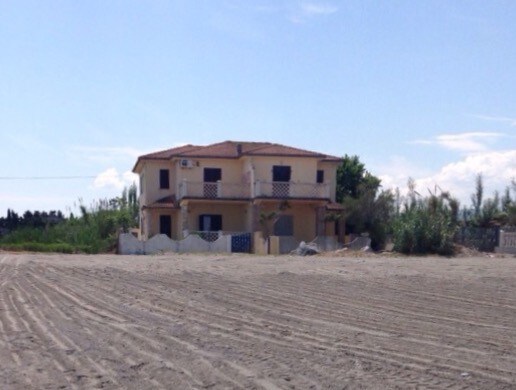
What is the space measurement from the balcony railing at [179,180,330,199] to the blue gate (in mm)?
3260

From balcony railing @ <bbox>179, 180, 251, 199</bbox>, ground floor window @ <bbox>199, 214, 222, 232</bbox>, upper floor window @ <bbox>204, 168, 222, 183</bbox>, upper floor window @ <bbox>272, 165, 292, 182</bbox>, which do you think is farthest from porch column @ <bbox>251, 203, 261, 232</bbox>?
upper floor window @ <bbox>204, 168, 222, 183</bbox>

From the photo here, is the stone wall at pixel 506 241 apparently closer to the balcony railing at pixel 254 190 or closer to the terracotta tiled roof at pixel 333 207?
the balcony railing at pixel 254 190

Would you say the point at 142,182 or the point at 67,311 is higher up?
the point at 142,182

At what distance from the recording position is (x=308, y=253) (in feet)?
141

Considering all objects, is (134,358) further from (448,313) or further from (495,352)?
(448,313)

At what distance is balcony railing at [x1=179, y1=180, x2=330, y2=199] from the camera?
5222 cm

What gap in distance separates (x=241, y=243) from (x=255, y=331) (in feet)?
113

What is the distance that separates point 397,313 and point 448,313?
0.93 metres

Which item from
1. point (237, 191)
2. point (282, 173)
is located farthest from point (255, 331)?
point (282, 173)

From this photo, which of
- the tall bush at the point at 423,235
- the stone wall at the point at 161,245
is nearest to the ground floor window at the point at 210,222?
the stone wall at the point at 161,245

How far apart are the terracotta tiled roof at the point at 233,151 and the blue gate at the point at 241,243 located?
6.09 meters

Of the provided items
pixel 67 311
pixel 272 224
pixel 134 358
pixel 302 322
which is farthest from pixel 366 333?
pixel 272 224

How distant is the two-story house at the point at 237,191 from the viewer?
52.7 meters

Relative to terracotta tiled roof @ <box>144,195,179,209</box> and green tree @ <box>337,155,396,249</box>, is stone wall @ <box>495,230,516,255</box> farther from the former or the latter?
terracotta tiled roof @ <box>144,195,179,209</box>
